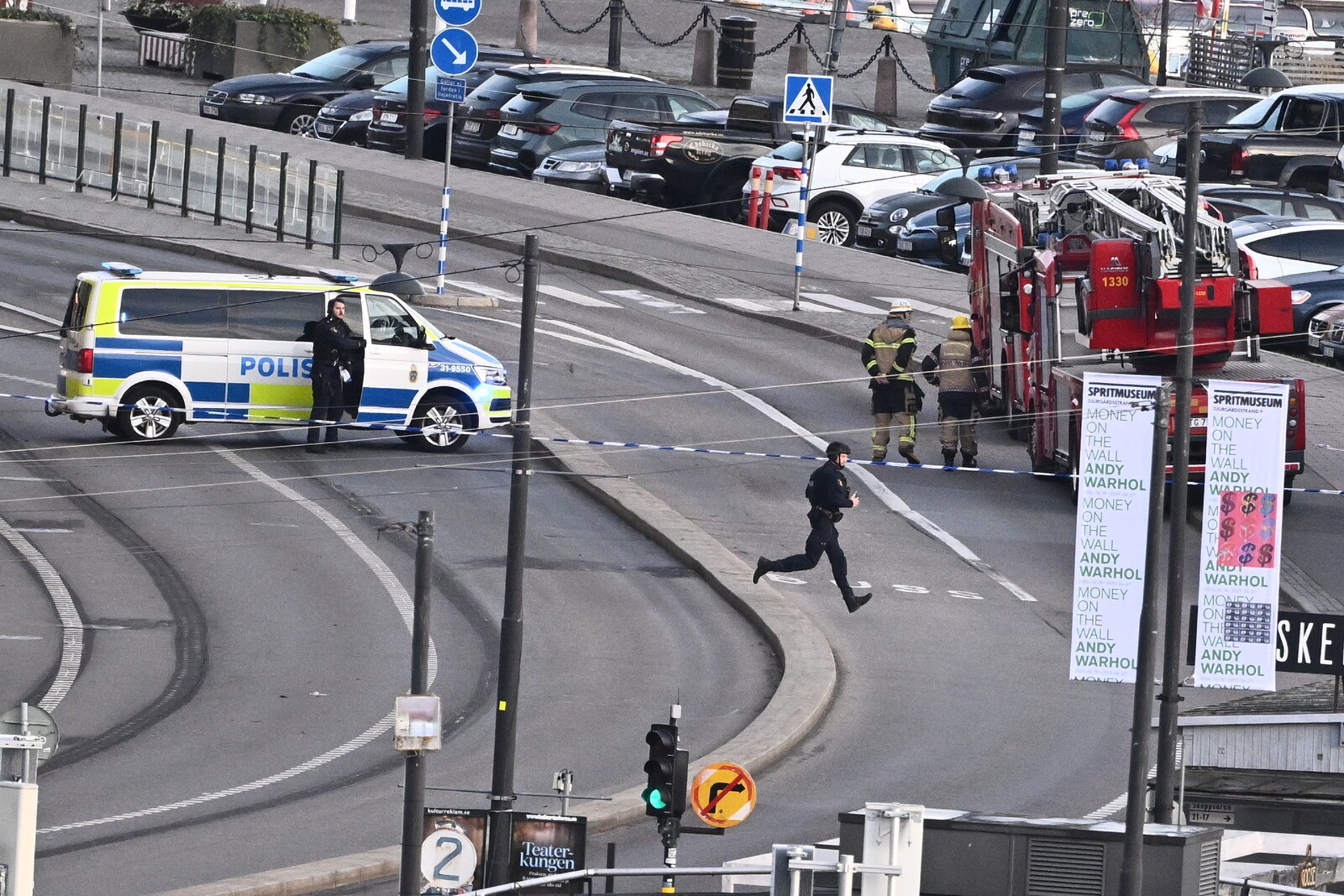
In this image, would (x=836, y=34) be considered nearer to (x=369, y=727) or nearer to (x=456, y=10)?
(x=456, y=10)

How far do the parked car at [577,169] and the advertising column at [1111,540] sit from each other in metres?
24.5

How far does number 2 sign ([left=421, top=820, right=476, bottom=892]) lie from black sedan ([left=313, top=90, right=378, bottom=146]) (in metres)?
30.3

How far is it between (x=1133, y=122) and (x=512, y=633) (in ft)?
84.7

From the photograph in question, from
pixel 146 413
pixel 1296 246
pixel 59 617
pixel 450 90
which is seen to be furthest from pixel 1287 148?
pixel 59 617

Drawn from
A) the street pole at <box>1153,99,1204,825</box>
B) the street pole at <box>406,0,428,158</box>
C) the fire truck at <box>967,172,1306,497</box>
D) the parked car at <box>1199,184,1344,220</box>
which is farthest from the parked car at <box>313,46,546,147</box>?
the street pole at <box>1153,99,1204,825</box>

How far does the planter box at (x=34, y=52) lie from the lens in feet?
156

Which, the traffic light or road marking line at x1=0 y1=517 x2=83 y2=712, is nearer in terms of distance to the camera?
the traffic light

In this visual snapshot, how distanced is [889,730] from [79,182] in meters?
22.7

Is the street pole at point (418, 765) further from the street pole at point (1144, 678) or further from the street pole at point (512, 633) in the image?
the street pole at point (1144, 678)

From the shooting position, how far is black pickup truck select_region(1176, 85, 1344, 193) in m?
41.1

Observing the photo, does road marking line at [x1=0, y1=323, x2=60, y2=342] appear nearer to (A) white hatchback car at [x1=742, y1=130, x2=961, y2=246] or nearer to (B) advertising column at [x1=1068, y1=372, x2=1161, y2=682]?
(A) white hatchback car at [x1=742, y1=130, x2=961, y2=246]

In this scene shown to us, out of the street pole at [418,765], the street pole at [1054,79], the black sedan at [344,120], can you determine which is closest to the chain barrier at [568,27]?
the black sedan at [344,120]

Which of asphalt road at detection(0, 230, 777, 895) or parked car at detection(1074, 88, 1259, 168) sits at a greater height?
parked car at detection(1074, 88, 1259, 168)

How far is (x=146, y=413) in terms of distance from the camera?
26234mm
